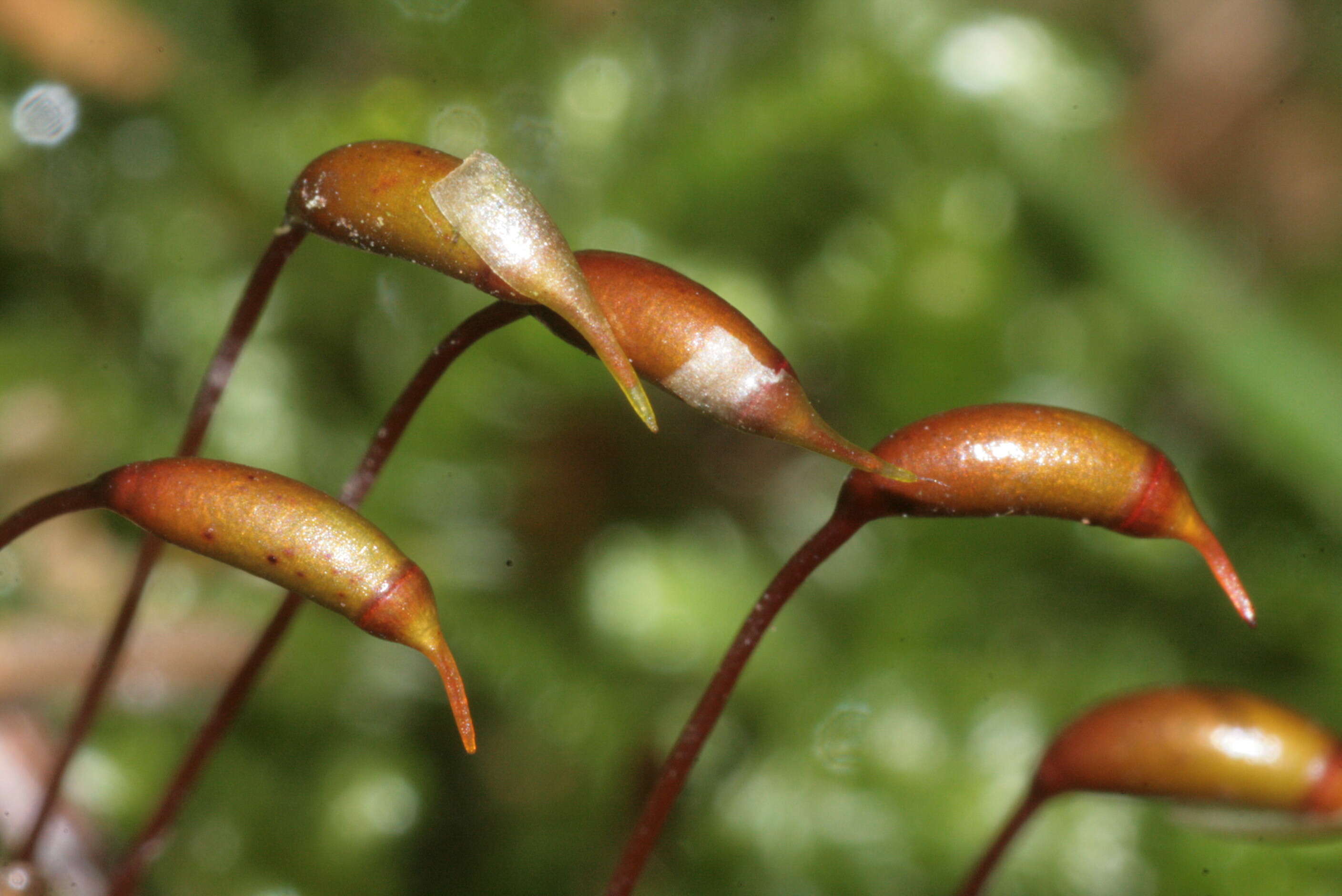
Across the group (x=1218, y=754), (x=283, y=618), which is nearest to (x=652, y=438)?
(x=283, y=618)

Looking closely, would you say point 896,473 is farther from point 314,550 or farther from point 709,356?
point 314,550

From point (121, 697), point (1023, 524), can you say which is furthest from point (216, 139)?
point (1023, 524)

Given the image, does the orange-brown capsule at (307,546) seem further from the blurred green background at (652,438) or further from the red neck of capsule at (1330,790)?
the blurred green background at (652,438)

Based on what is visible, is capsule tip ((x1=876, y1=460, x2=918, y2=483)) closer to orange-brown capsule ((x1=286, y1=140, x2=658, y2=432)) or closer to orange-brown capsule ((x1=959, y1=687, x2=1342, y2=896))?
orange-brown capsule ((x1=286, y1=140, x2=658, y2=432))

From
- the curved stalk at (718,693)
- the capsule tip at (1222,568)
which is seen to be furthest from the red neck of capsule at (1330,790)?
the curved stalk at (718,693)

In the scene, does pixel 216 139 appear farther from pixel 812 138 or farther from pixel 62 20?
pixel 812 138

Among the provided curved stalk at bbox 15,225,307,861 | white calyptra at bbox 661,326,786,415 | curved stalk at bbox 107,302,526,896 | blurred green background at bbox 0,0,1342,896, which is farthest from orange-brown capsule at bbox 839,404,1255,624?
blurred green background at bbox 0,0,1342,896
